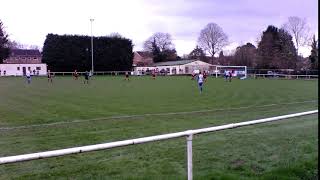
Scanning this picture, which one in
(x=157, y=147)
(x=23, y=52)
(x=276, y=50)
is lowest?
(x=157, y=147)

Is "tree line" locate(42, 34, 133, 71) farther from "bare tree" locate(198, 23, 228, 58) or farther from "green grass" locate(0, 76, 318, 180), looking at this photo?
"green grass" locate(0, 76, 318, 180)

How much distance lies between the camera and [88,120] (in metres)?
15.4

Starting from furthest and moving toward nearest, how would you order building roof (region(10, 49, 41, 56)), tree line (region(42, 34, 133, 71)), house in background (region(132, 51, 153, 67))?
house in background (region(132, 51, 153, 67)), building roof (region(10, 49, 41, 56)), tree line (region(42, 34, 133, 71))

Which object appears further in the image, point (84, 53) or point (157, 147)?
point (84, 53)

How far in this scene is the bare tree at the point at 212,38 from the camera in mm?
113875

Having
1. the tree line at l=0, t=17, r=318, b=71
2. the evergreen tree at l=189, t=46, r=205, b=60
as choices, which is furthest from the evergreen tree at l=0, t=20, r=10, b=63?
the evergreen tree at l=189, t=46, r=205, b=60

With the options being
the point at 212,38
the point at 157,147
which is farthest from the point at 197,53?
the point at 157,147

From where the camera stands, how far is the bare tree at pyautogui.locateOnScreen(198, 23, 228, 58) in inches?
4483

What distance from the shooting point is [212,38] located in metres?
115

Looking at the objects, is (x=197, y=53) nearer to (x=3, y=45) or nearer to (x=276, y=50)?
(x=276, y=50)

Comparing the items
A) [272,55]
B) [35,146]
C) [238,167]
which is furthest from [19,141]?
[272,55]

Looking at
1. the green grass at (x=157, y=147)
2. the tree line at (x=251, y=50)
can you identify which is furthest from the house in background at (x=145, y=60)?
the green grass at (x=157, y=147)

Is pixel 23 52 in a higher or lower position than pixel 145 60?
higher

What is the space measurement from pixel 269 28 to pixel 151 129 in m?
96.1
